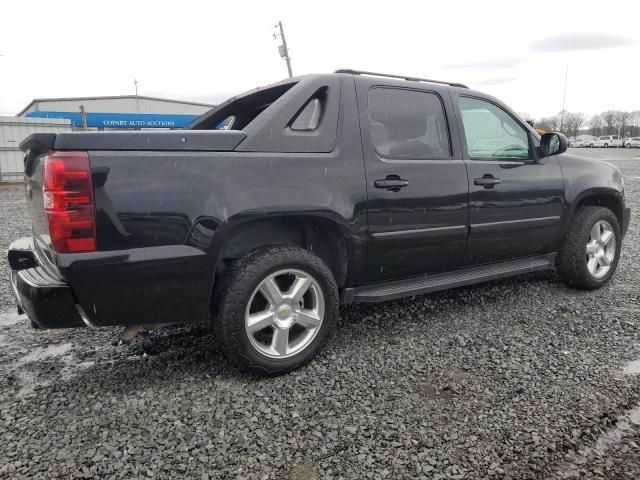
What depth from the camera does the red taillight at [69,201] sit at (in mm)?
2205

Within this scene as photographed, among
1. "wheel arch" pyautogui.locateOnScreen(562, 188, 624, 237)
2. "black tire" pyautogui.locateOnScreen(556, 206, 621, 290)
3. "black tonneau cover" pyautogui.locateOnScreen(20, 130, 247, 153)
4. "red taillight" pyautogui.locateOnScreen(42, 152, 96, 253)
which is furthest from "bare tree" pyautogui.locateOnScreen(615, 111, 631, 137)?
"red taillight" pyautogui.locateOnScreen(42, 152, 96, 253)

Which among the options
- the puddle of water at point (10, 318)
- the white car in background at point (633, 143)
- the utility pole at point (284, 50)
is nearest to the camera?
the puddle of water at point (10, 318)

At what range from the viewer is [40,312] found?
2.31 meters

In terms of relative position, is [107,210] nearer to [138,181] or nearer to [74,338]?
[138,181]

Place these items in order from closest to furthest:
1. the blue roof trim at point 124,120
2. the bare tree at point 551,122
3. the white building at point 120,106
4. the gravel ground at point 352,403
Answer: the gravel ground at point 352,403, the blue roof trim at point 124,120, the white building at point 120,106, the bare tree at point 551,122

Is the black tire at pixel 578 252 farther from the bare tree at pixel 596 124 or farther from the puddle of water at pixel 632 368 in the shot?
the bare tree at pixel 596 124

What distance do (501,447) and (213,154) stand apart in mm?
1956

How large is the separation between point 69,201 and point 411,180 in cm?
199

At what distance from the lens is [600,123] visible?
87500mm

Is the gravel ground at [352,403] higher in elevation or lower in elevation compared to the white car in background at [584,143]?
higher

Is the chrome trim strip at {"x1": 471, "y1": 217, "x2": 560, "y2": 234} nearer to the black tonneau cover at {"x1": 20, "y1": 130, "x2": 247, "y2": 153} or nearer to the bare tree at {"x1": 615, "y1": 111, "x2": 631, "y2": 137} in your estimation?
the black tonneau cover at {"x1": 20, "y1": 130, "x2": 247, "y2": 153}

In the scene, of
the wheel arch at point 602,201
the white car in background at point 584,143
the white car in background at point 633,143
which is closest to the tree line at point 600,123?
the white car in background at point 584,143

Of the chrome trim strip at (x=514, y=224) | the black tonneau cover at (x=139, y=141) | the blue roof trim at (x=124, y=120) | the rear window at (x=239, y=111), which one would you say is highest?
the blue roof trim at (x=124, y=120)

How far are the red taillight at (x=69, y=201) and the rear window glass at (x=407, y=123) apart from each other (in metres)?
1.72
